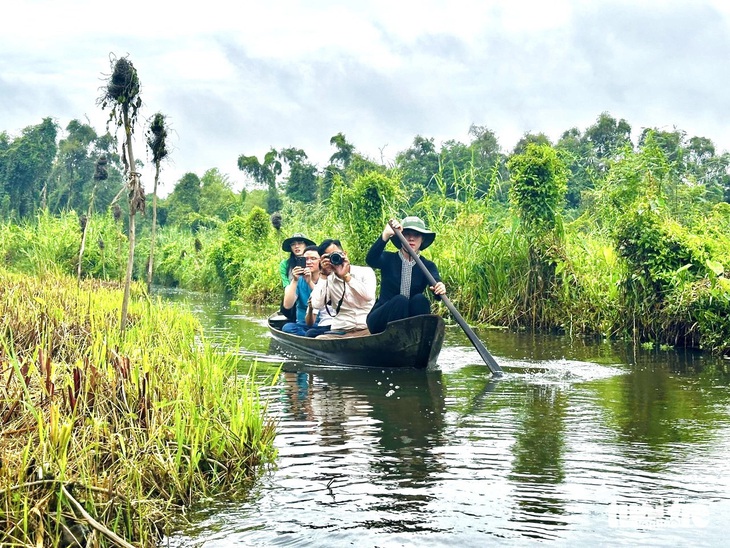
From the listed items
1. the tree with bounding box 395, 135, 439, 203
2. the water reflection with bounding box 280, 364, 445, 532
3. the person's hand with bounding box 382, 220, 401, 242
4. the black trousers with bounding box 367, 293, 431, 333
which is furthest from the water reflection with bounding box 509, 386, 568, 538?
the tree with bounding box 395, 135, 439, 203

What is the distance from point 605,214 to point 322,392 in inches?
249

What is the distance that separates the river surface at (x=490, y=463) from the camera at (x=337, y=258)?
1.14 meters

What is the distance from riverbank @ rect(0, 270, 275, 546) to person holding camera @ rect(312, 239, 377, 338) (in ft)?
10.4

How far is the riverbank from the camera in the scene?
10.7 ft

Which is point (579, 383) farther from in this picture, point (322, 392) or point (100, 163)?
point (100, 163)

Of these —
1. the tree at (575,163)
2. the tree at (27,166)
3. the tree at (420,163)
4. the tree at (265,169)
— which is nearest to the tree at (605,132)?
the tree at (575,163)

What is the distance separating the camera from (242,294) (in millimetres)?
21531

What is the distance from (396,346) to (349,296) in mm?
1007

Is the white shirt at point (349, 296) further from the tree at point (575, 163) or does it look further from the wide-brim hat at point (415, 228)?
the tree at point (575, 163)

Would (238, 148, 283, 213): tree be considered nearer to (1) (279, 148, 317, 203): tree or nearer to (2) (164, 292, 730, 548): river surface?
(1) (279, 148, 317, 203): tree

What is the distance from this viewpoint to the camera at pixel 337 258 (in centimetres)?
834

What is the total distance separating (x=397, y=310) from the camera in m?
8.45

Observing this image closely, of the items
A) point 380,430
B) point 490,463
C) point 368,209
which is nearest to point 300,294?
point 380,430

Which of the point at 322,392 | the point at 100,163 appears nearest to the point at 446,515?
the point at 322,392
